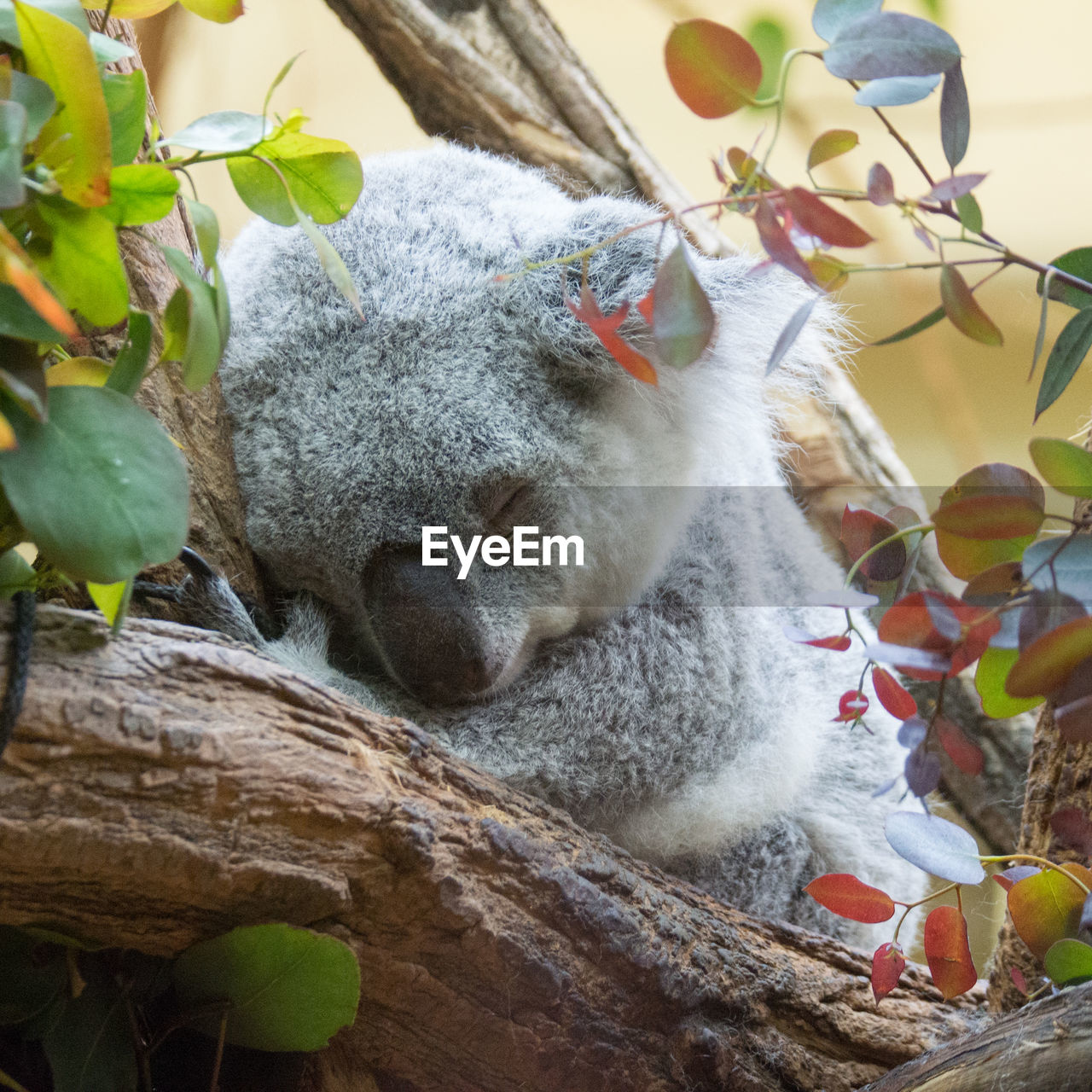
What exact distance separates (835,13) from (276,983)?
0.95m

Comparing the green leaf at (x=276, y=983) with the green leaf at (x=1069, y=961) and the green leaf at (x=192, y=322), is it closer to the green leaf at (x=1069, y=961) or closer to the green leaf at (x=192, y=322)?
the green leaf at (x=192, y=322)

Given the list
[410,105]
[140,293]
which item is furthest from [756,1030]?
[410,105]

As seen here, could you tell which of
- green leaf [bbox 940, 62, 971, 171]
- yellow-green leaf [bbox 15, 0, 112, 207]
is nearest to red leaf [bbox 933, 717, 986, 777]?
green leaf [bbox 940, 62, 971, 171]

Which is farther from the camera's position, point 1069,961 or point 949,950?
point 949,950

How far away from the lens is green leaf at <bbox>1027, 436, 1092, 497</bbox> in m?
0.78

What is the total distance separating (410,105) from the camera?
2297 mm

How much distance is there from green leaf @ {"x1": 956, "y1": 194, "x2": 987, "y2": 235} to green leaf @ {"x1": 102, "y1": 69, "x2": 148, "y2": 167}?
650 mm

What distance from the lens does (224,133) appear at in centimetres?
87

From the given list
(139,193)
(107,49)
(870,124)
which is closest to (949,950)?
(139,193)

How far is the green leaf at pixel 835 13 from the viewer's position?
81cm

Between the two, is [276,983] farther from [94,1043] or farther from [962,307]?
[962,307]

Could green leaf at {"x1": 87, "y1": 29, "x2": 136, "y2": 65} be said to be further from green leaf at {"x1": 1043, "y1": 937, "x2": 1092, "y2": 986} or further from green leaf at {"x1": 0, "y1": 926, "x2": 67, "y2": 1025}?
green leaf at {"x1": 1043, "y1": 937, "x2": 1092, "y2": 986}

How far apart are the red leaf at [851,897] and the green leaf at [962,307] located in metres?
0.53

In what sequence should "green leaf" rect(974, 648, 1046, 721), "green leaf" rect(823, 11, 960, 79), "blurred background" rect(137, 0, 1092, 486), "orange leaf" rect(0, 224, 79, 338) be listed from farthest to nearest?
"blurred background" rect(137, 0, 1092, 486) < "green leaf" rect(974, 648, 1046, 721) < "green leaf" rect(823, 11, 960, 79) < "orange leaf" rect(0, 224, 79, 338)
